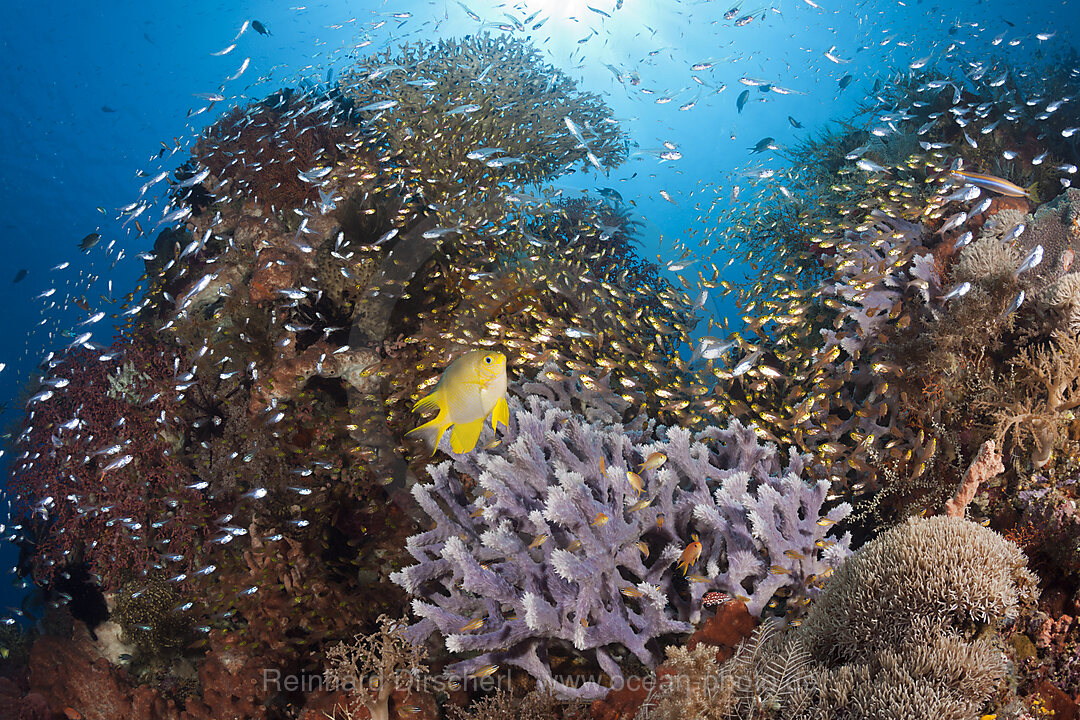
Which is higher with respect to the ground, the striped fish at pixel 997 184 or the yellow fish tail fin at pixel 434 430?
the striped fish at pixel 997 184

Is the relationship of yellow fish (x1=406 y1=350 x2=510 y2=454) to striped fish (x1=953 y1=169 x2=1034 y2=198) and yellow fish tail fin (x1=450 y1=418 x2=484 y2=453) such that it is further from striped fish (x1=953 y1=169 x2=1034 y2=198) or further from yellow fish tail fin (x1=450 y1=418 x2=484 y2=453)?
striped fish (x1=953 y1=169 x2=1034 y2=198)

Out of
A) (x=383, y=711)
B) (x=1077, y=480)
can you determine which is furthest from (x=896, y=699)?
(x=383, y=711)

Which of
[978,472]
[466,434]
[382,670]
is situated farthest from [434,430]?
[978,472]

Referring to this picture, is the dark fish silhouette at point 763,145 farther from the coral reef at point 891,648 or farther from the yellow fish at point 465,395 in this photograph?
the yellow fish at point 465,395

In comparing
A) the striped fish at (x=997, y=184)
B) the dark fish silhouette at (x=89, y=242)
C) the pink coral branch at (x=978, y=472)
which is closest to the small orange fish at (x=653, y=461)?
the pink coral branch at (x=978, y=472)

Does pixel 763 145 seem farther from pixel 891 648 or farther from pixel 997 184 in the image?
pixel 891 648

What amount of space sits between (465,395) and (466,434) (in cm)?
24

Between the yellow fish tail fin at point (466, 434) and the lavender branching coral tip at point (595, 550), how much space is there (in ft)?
3.43

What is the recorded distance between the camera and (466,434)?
7.77 feet

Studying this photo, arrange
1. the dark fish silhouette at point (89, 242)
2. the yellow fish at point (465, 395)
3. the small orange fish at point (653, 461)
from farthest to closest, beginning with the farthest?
the dark fish silhouette at point (89, 242) → the small orange fish at point (653, 461) → the yellow fish at point (465, 395)

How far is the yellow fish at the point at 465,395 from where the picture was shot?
2229mm

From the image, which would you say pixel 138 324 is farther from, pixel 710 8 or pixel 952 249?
pixel 710 8

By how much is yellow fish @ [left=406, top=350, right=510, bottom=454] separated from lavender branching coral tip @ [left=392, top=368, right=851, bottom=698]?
3.82ft

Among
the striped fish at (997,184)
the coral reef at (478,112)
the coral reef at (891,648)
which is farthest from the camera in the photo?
the coral reef at (478,112)
